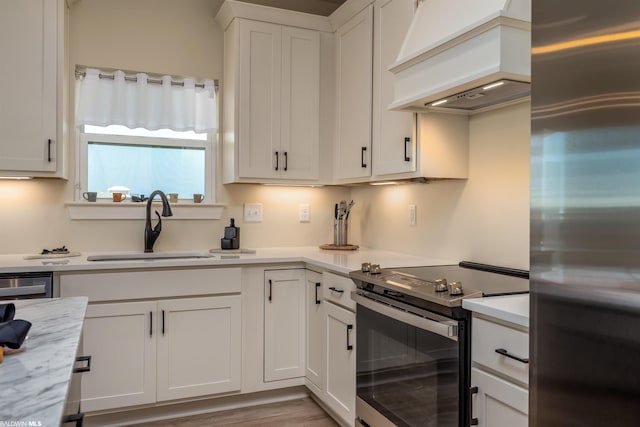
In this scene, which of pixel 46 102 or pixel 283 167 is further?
pixel 283 167

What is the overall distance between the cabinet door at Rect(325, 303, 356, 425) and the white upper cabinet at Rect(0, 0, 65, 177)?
1.72 m

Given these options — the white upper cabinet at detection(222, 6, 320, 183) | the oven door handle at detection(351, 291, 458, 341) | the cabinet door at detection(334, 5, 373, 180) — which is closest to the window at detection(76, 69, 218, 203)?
the white upper cabinet at detection(222, 6, 320, 183)

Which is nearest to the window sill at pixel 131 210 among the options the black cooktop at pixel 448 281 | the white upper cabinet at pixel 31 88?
the white upper cabinet at pixel 31 88

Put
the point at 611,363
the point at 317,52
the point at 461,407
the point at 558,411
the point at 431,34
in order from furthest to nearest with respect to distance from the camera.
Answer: the point at 317,52 → the point at 431,34 → the point at 461,407 → the point at 558,411 → the point at 611,363

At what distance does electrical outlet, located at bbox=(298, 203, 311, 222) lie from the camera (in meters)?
3.50

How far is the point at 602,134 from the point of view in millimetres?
954

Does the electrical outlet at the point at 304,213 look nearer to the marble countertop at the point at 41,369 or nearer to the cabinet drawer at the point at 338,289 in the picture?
the cabinet drawer at the point at 338,289

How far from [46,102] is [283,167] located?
1401 millimetres

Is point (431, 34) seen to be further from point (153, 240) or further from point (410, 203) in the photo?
point (153, 240)

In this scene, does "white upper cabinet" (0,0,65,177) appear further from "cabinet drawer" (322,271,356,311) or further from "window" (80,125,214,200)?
"cabinet drawer" (322,271,356,311)

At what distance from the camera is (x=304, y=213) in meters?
3.51

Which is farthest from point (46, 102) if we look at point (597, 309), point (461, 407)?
point (597, 309)

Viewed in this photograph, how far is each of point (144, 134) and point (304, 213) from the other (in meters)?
1.22

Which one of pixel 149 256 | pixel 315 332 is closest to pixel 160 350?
pixel 149 256
